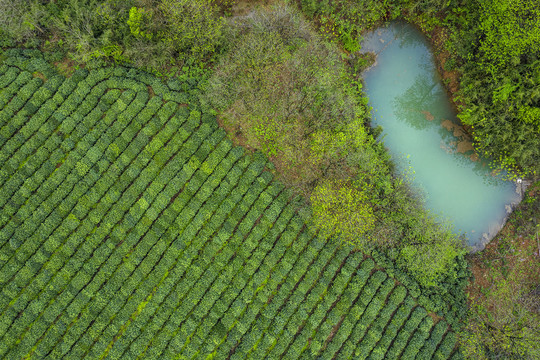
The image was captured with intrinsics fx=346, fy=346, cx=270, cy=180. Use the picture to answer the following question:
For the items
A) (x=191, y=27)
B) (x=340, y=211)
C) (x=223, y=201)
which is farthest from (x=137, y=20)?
(x=340, y=211)

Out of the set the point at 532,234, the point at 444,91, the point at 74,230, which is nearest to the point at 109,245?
the point at 74,230

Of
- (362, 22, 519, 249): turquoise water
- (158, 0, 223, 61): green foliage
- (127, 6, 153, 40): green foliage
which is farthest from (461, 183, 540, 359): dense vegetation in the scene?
(127, 6, 153, 40): green foliage

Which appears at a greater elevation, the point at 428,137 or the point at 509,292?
the point at 428,137

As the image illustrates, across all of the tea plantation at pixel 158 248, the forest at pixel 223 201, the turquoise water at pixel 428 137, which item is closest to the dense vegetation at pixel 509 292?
the forest at pixel 223 201

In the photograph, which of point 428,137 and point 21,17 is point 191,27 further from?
point 428,137

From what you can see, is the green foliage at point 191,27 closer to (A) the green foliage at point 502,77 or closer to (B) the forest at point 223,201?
(B) the forest at point 223,201

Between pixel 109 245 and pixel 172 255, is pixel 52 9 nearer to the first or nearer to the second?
pixel 109 245

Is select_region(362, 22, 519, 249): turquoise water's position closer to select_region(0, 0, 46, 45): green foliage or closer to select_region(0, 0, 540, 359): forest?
select_region(0, 0, 540, 359): forest
